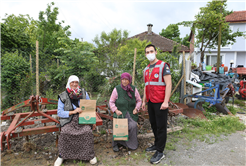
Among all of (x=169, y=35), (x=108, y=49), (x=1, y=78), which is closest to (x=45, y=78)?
(x=1, y=78)

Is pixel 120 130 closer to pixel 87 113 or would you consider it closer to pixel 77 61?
pixel 87 113

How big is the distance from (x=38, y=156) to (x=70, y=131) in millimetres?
923

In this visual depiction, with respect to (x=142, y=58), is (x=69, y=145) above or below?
below

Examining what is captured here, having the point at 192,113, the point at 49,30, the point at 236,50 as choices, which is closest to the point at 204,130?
the point at 192,113

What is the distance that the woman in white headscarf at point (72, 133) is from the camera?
99.0 inches

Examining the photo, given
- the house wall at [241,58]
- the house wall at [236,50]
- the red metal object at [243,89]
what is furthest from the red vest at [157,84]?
the house wall at [241,58]

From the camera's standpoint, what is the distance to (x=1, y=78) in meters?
4.68

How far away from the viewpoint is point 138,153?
292 cm

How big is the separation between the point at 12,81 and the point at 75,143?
3758 millimetres

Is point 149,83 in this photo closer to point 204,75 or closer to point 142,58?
point 142,58

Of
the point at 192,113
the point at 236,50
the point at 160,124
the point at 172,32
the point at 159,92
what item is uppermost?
the point at 172,32

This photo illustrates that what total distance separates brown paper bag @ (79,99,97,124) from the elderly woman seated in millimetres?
455

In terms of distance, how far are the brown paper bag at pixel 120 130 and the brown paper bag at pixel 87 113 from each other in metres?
0.43

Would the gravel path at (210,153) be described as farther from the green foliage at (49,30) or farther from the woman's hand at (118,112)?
the green foliage at (49,30)
